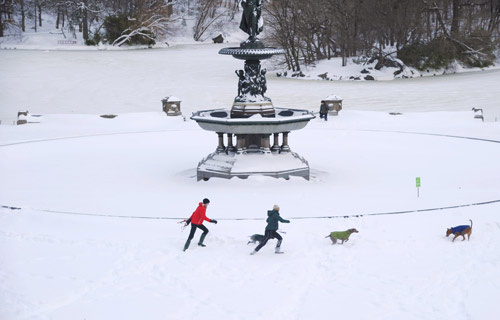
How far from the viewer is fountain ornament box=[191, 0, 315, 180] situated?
810 inches

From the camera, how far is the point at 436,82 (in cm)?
5222

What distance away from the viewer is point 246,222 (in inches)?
614

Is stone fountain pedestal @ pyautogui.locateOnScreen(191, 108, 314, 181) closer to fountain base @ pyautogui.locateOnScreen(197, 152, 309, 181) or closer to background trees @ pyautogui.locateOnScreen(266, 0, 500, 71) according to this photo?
fountain base @ pyautogui.locateOnScreen(197, 152, 309, 181)

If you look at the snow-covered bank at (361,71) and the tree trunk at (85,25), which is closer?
the snow-covered bank at (361,71)

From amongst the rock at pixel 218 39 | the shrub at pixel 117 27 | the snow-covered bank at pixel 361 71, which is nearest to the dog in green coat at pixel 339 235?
the snow-covered bank at pixel 361 71

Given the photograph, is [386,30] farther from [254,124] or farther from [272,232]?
[272,232]

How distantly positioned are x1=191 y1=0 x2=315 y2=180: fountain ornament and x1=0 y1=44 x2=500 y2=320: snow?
49 cm

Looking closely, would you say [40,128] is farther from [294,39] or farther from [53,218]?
[294,39]

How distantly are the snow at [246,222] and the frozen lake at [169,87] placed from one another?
6.97 metres

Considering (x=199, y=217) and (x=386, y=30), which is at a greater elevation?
(x=386, y=30)

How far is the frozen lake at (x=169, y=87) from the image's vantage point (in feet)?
138

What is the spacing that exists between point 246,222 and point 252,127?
530cm

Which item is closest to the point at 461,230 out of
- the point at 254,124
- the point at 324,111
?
the point at 254,124

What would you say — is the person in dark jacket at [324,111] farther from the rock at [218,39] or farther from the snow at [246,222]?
the rock at [218,39]
